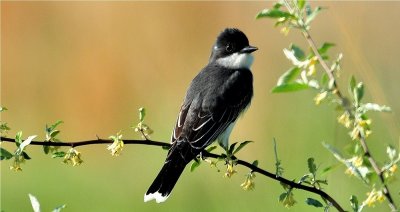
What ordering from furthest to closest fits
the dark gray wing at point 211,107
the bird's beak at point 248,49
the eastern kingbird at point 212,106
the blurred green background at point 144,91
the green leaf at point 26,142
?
the blurred green background at point 144,91
the bird's beak at point 248,49
the dark gray wing at point 211,107
the eastern kingbird at point 212,106
the green leaf at point 26,142

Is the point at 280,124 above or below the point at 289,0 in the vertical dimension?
below

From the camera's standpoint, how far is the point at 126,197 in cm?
754

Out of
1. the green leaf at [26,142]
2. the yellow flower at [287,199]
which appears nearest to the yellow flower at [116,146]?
the green leaf at [26,142]

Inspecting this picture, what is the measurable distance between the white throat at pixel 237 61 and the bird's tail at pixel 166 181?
1.47 metres

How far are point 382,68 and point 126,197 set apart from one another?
2.80 metres

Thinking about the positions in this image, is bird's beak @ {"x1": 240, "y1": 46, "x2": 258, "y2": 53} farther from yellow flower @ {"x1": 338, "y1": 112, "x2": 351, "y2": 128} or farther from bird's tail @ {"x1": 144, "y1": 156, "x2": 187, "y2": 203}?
yellow flower @ {"x1": 338, "y1": 112, "x2": 351, "y2": 128}

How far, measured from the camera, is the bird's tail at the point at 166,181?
3.91 m

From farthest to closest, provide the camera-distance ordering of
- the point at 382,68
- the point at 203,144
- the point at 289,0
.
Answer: the point at 382,68 < the point at 203,144 < the point at 289,0

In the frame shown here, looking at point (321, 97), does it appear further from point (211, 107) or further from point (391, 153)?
point (211, 107)

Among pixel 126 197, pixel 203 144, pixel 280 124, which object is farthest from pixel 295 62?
pixel 280 124

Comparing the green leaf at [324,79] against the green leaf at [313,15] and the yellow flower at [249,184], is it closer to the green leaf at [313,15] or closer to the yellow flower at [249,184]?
the green leaf at [313,15]

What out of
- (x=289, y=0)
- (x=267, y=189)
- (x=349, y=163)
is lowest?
(x=267, y=189)

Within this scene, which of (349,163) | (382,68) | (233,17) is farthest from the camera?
(233,17)

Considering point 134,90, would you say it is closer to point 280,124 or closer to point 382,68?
point 280,124
